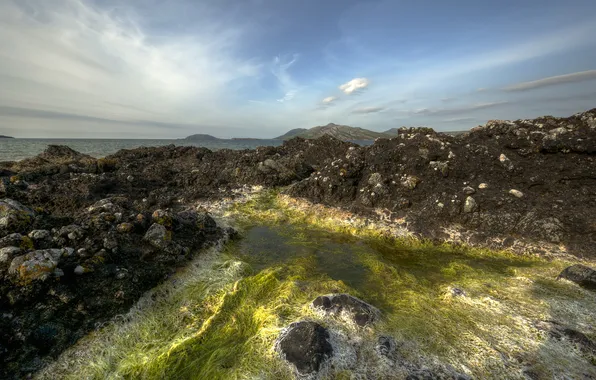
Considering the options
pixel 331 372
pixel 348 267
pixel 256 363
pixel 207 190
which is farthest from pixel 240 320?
pixel 207 190

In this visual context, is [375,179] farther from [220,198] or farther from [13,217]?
[13,217]

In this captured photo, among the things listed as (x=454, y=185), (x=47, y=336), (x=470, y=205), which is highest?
(x=454, y=185)

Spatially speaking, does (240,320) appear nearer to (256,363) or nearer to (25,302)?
(256,363)

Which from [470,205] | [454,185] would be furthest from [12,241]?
[454,185]

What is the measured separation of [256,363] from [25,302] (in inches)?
214

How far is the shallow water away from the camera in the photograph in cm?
503

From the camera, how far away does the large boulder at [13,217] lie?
7723 millimetres

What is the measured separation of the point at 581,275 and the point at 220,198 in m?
15.8

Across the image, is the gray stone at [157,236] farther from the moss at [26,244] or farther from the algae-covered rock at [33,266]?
the moss at [26,244]

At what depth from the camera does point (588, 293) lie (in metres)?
7.10

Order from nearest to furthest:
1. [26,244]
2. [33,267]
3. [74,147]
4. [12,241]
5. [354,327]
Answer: [354,327] → [33,267] → [12,241] → [26,244] → [74,147]

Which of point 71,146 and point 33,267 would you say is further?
point 71,146

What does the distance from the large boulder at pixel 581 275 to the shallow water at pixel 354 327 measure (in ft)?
1.13

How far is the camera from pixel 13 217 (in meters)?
7.95
